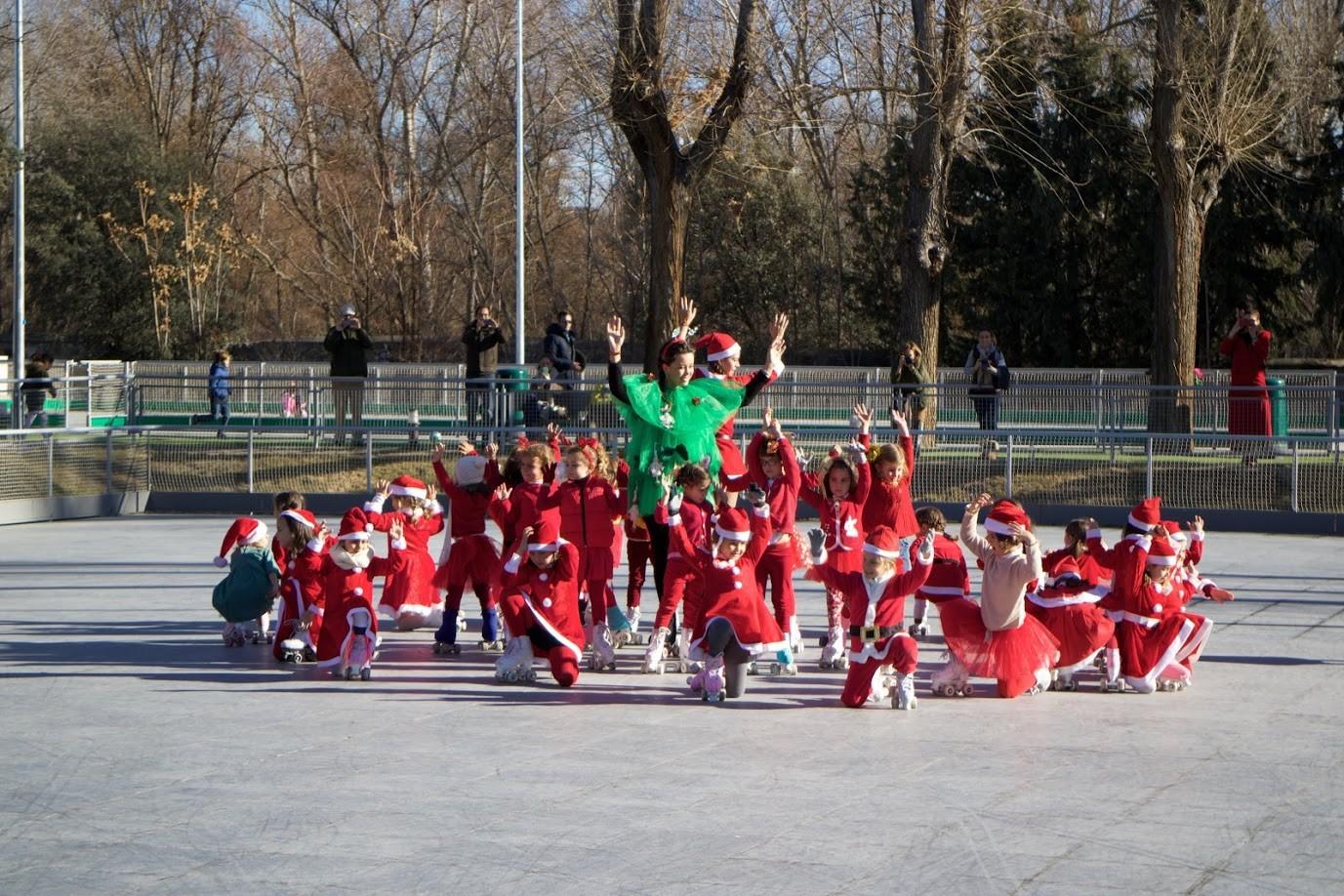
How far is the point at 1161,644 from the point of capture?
935 centimetres

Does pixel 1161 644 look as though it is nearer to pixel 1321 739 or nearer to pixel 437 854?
pixel 1321 739

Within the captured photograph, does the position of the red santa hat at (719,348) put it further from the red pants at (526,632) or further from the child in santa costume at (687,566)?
the red pants at (526,632)

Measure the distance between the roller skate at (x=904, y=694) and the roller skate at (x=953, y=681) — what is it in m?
0.44

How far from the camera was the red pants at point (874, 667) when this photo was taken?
28.8ft

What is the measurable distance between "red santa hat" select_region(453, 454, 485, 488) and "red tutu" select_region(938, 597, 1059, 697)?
3.47 meters

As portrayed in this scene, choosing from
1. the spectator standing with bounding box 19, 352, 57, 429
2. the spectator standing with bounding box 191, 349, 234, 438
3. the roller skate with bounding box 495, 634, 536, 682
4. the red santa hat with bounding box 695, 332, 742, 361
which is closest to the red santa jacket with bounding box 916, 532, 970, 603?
the red santa hat with bounding box 695, 332, 742, 361

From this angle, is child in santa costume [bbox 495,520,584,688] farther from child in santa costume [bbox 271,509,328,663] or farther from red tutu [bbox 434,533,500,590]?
child in santa costume [bbox 271,509,328,663]

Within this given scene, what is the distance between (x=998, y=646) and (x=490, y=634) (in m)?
3.51

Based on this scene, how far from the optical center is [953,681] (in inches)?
364

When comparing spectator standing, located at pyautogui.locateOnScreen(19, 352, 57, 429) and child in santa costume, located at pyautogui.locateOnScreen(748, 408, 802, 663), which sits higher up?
spectator standing, located at pyautogui.locateOnScreen(19, 352, 57, 429)

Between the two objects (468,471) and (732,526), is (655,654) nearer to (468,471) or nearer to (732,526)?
(732,526)

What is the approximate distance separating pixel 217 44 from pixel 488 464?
159 ft

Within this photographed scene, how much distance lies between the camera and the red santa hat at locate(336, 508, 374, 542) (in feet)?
32.7

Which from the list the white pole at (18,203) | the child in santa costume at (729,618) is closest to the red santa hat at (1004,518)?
the child in santa costume at (729,618)
